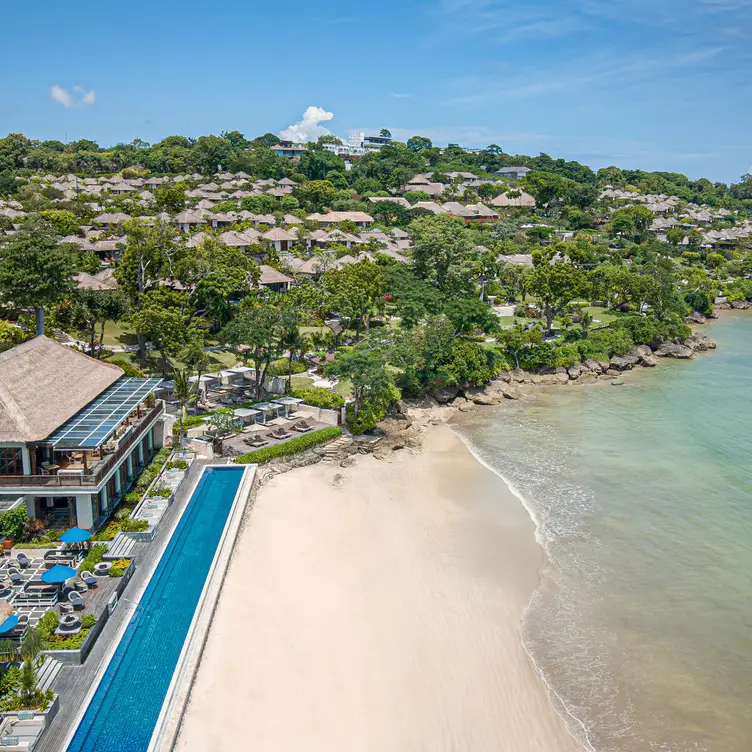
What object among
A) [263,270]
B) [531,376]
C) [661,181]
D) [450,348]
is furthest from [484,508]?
[661,181]

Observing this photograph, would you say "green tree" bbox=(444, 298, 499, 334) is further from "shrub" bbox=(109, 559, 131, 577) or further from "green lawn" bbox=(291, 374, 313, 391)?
"shrub" bbox=(109, 559, 131, 577)

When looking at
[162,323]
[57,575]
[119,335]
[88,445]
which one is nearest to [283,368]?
[162,323]

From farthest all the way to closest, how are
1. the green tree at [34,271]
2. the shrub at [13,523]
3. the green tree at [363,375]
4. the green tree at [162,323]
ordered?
1. the green tree at [162,323]
2. the green tree at [34,271]
3. the green tree at [363,375]
4. the shrub at [13,523]

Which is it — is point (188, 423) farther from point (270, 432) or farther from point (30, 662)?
point (30, 662)

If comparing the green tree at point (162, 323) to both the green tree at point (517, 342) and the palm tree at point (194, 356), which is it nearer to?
the palm tree at point (194, 356)

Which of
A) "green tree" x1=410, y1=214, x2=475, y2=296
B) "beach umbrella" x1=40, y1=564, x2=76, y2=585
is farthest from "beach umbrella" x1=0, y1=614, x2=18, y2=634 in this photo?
"green tree" x1=410, y1=214, x2=475, y2=296

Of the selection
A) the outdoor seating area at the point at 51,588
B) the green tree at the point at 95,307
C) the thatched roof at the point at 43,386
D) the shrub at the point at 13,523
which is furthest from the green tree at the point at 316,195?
the outdoor seating area at the point at 51,588
